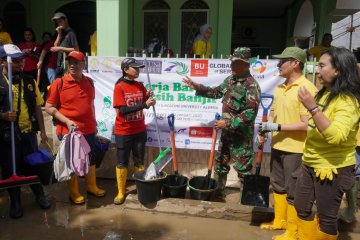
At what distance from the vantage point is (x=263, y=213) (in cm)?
383

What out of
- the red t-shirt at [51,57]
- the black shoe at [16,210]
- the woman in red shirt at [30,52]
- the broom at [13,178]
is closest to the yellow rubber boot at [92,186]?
the broom at [13,178]

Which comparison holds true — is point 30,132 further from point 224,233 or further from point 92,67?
point 224,233

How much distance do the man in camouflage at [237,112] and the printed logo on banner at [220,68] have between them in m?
0.52

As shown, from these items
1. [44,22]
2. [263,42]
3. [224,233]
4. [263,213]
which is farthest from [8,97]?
[263,42]

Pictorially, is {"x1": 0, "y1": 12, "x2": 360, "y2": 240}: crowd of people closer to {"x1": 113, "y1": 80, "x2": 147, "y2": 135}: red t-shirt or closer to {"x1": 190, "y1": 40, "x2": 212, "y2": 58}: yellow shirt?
{"x1": 113, "y1": 80, "x2": 147, "y2": 135}: red t-shirt

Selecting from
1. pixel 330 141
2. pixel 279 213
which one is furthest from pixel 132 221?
pixel 330 141

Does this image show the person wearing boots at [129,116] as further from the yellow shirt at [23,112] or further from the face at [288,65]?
the face at [288,65]

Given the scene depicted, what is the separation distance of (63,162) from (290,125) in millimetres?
2401

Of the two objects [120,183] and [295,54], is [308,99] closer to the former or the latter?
[295,54]

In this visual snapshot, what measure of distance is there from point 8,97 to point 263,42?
1495 cm

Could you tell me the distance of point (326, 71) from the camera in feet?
7.85

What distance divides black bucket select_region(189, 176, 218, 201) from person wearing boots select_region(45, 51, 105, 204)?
1344 mm

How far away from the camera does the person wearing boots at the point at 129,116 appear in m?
4.03

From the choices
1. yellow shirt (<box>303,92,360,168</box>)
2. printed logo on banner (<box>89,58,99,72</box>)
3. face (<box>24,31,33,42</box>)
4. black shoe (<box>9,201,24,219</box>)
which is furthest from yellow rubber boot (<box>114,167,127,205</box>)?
face (<box>24,31,33,42</box>)
